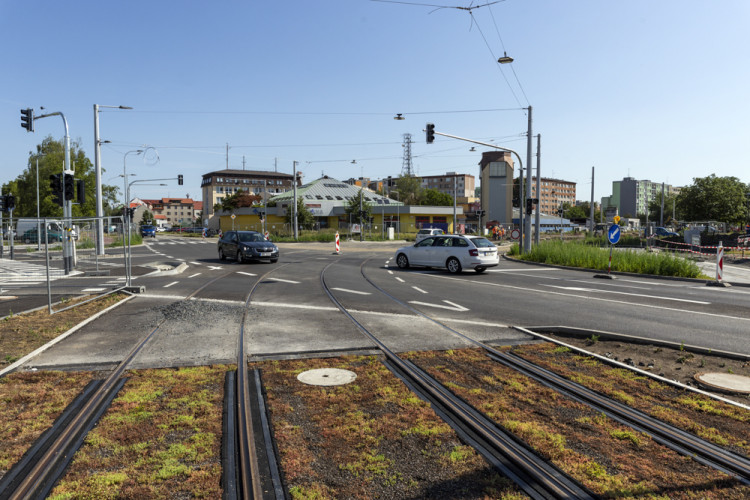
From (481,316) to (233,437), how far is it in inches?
262

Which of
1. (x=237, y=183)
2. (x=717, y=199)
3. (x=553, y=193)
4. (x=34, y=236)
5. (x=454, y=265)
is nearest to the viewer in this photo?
(x=34, y=236)

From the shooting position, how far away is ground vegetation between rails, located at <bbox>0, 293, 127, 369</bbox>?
7.11 m

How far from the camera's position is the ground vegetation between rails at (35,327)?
7112mm

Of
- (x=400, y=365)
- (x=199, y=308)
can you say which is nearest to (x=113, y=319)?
(x=199, y=308)

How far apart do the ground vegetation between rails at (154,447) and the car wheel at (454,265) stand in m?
14.4

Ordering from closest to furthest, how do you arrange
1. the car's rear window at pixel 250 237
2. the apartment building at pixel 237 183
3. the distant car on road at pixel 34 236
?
1. the distant car on road at pixel 34 236
2. the car's rear window at pixel 250 237
3. the apartment building at pixel 237 183

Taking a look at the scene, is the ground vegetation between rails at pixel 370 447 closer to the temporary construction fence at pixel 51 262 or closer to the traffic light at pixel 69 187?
the temporary construction fence at pixel 51 262

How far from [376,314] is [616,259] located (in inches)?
579

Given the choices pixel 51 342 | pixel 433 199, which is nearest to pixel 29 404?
pixel 51 342

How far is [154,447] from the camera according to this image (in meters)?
3.98

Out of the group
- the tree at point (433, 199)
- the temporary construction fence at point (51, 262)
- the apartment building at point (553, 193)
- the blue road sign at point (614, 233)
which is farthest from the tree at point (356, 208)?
the apartment building at point (553, 193)

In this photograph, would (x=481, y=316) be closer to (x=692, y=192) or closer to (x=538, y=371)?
(x=538, y=371)

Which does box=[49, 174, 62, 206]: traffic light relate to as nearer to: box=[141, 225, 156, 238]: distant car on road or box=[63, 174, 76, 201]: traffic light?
box=[63, 174, 76, 201]: traffic light

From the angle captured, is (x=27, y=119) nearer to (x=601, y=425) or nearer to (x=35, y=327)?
(x=35, y=327)
